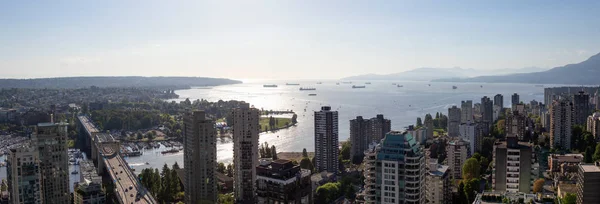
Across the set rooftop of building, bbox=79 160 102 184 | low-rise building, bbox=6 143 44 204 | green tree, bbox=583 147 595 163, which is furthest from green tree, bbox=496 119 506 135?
low-rise building, bbox=6 143 44 204

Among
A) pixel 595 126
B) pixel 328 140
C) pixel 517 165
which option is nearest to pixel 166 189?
pixel 328 140

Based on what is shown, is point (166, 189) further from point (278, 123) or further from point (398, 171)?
point (278, 123)

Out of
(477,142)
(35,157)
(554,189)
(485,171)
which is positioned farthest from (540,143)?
(35,157)

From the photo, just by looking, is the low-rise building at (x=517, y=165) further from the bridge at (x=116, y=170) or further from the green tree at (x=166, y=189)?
the bridge at (x=116, y=170)

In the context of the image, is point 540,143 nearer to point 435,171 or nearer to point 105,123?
point 435,171

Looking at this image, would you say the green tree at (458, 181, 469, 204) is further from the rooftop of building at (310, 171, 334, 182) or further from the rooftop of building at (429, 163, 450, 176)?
the rooftop of building at (310, 171, 334, 182)
